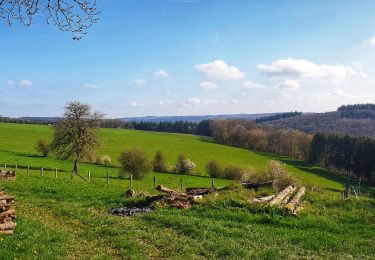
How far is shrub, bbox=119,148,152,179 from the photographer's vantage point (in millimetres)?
66250

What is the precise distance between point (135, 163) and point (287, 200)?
4540 cm

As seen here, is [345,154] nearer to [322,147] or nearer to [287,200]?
[322,147]

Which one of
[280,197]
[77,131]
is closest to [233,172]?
[77,131]

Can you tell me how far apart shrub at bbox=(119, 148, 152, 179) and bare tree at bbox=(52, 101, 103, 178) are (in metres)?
5.06

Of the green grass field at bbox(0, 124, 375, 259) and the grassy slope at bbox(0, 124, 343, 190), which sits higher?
the green grass field at bbox(0, 124, 375, 259)

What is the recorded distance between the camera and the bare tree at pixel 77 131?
6462 centimetres

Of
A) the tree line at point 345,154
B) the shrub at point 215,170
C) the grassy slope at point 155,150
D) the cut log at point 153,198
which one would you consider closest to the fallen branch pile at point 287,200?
the cut log at point 153,198

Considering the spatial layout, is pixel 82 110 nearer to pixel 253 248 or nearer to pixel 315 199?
pixel 315 199

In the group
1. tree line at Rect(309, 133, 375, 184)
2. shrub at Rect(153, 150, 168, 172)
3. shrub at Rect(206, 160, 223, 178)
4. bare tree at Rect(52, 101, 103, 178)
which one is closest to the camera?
bare tree at Rect(52, 101, 103, 178)

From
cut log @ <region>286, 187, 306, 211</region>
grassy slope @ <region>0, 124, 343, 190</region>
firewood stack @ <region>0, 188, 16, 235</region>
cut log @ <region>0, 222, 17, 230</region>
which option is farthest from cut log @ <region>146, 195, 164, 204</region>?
grassy slope @ <region>0, 124, 343, 190</region>

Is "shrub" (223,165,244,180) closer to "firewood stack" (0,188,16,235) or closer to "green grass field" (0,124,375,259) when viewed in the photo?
"green grass field" (0,124,375,259)

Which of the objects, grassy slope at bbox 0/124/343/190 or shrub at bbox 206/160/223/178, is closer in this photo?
grassy slope at bbox 0/124/343/190

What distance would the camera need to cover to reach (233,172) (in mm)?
89375

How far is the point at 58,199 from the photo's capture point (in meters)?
25.3
